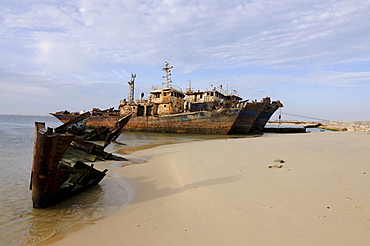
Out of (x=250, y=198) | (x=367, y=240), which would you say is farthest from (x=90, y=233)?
(x=367, y=240)

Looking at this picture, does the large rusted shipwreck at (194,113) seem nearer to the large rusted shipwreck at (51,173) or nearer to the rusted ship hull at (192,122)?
the rusted ship hull at (192,122)

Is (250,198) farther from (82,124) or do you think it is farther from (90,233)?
(82,124)

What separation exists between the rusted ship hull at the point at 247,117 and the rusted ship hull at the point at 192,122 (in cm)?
174

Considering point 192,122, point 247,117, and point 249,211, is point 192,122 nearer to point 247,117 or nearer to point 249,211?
point 247,117

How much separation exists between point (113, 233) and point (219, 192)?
6.05 ft

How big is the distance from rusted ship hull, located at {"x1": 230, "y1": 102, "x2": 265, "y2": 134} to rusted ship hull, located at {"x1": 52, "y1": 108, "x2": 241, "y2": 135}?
68.6 inches

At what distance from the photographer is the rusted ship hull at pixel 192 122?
2266 centimetres

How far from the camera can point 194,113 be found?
2366 centimetres

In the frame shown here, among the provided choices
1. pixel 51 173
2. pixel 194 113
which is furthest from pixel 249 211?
pixel 194 113

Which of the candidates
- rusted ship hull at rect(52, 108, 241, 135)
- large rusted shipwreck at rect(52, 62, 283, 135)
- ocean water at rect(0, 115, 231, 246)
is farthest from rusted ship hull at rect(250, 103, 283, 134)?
ocean water at rect(0, 115, 231, 246)

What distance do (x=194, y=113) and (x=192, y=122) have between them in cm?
112

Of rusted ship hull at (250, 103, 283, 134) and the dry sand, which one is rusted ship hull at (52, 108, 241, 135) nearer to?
rusted ship hull at (250, 103, 283, 134)

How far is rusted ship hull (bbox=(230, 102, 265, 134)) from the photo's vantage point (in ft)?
75.5

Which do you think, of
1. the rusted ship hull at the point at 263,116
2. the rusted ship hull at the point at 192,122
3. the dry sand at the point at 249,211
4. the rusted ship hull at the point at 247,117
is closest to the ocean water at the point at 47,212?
the dry sand at the point at 249,211
